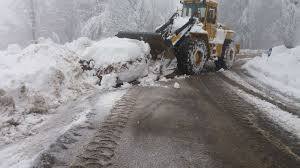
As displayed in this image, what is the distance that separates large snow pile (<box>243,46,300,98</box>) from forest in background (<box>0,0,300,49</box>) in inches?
560

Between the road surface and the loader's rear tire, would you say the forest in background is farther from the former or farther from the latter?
the road surface

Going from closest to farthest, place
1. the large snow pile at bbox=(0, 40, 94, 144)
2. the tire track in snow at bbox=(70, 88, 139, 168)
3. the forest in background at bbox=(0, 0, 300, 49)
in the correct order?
the tire track in snow at bbox=(70, 88, 139, 168) < the large snow pile at bbox=(0, 40, 94, 144) < the forest in background at bbox=(0, 0, 300, 49)

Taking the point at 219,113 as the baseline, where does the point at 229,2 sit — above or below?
above

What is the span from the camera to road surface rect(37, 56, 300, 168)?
4607 mm

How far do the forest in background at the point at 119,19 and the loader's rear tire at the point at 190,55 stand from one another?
16.5 metres

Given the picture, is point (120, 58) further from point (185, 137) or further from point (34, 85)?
point (185, 137)

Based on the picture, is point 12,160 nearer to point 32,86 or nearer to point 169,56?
point 32,86

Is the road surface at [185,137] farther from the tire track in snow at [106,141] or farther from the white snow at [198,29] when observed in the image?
the white snow at [198,29]

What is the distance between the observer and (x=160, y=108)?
23.5 ft

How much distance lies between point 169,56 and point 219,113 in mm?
4474

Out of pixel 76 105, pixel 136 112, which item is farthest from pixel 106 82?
pixel 136 112

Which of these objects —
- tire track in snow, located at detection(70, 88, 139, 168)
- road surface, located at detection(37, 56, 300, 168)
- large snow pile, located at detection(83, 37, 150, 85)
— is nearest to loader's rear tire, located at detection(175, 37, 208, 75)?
large snow pile, located at detection(83, 37, 150, 85)

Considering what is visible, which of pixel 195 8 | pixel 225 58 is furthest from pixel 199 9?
pixel 225 58

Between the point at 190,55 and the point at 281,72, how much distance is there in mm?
3883
